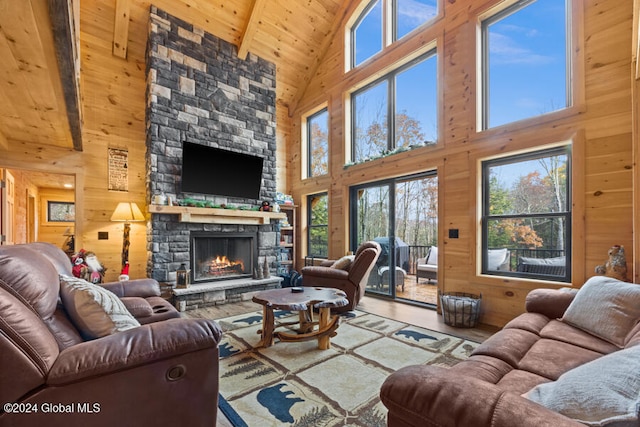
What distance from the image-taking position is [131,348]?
118cm

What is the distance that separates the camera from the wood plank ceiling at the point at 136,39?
1743 millimetres

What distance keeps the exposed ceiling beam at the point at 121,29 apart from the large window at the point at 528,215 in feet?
17.4

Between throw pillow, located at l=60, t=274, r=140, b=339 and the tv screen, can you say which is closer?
throw pillow, located at l=60, t=274, r=140, b=339

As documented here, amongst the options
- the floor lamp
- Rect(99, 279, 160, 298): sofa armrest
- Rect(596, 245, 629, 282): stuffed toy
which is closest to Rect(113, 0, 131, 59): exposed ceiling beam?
the floor lamp

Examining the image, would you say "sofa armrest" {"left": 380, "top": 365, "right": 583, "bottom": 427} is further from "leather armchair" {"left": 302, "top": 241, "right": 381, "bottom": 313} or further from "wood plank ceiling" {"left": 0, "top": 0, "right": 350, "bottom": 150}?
"leather armchair" {"left": 302, "top": 241, "right": 381, "bottom": 313}

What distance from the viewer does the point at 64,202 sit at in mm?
7301

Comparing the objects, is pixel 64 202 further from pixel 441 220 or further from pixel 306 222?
pixel 441 220

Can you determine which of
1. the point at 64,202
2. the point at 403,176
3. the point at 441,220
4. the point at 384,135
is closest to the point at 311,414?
the point at 441,220

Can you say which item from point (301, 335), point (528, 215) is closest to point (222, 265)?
point (301, 335)

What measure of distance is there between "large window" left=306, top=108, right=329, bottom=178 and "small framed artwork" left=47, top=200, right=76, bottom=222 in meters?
6.47

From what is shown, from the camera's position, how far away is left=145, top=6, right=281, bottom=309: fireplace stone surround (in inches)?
159

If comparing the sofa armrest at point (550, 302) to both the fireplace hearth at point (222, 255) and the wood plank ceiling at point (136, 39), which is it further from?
the fireplace hearth at point (222, 255)

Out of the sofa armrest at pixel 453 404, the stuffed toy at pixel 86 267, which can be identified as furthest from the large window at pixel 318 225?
the sofa armrest at pixel 453 404

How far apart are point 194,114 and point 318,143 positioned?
8.37ft
